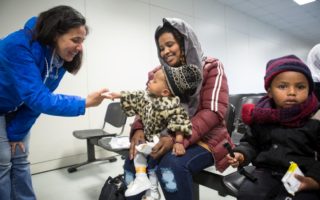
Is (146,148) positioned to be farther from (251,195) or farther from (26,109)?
(26,109)

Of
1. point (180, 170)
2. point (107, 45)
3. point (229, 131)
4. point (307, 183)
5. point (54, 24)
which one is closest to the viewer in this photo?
point (307, 183)

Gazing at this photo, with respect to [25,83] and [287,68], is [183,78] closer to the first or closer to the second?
[287,68]

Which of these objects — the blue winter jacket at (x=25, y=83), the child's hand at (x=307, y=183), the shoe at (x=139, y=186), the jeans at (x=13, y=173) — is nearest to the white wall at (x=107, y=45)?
the jeans at (x=13, y=173)

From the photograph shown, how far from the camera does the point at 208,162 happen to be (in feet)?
3.82

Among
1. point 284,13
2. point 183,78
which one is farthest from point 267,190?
point 284,13

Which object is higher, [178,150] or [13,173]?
[178,150]

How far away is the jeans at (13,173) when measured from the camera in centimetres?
131

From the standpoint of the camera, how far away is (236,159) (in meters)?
1.08

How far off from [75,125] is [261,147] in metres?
2.66

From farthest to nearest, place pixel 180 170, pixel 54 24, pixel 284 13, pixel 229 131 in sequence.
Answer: pixel 284 13
pixel 229 131
pixel 54 24
pixel 180 170

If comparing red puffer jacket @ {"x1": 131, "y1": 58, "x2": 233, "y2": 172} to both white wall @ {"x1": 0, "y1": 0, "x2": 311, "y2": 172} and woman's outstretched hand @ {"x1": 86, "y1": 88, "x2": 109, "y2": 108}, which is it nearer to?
woman's outstretched hand @ {"x1": 86, "y1": 88, "x2": 109, "y2": 108}

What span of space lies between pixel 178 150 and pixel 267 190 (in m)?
0.41

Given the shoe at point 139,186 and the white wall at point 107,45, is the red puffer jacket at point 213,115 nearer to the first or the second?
the shoe at point 139,186

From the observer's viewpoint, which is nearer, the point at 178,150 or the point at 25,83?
the point at 178,150
